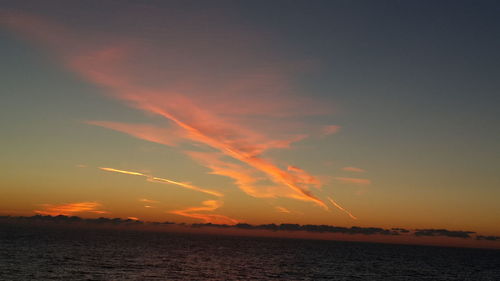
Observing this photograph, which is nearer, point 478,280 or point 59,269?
point 59,269

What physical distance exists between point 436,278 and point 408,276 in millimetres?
6720

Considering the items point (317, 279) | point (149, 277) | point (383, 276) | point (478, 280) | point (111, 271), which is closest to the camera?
point (149, 277)

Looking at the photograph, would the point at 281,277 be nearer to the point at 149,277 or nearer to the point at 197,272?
the point at 197,272

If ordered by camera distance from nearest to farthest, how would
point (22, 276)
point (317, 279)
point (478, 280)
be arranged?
point (22, 276), point (317, 279), point (478, 280)

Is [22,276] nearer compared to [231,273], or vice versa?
[22,276]

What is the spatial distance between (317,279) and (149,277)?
33.1m

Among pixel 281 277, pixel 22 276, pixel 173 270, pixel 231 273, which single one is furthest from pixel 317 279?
pixel 22 276

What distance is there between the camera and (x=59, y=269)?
71312mm

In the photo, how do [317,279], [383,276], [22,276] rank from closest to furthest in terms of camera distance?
[22,276] < [317,279] < [383,276]

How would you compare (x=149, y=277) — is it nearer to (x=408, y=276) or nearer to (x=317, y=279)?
(x=317, y=279)

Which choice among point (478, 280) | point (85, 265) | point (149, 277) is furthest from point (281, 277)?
point (478, 280)

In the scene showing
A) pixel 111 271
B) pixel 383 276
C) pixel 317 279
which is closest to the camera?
pixel 111 271

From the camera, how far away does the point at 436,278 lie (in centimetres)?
9631

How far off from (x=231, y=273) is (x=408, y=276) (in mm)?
45192
